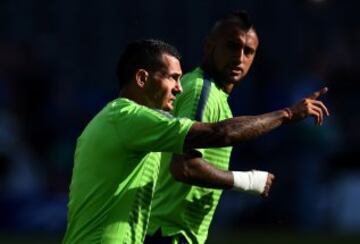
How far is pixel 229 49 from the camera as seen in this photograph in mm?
8172

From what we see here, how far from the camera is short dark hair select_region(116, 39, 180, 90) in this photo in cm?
680

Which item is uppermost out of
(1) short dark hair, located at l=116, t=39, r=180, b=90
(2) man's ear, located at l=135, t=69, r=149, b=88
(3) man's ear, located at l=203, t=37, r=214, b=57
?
(3) man's ear, located at l=203, t=37, r=214, b=57

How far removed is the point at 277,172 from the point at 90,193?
983cm

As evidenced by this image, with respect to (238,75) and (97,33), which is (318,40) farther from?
(238,75)

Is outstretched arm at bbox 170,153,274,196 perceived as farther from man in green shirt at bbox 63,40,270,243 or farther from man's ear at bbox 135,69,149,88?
man's ear at bbox 135,69,149,88

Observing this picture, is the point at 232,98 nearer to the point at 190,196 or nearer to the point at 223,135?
the point at 190,196

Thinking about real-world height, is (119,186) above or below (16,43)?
below

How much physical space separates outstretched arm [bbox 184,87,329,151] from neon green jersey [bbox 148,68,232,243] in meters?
1.07

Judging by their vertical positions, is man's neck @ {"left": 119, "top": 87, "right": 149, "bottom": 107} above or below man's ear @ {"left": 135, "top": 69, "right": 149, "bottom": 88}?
below

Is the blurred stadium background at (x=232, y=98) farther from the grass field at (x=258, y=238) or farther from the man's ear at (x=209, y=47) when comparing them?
the man's ear at (x=209, y=47)

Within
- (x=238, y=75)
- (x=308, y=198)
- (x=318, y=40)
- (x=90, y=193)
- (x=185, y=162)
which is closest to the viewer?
(x=90, y=193)

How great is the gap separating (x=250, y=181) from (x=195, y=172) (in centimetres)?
41

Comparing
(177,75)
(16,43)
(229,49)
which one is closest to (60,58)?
(16,43)

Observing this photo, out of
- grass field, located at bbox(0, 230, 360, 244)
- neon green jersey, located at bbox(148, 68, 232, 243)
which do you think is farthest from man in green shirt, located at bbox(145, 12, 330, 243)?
grass field, located at bbox(0, 230, 360, 244)
